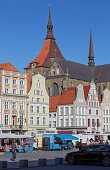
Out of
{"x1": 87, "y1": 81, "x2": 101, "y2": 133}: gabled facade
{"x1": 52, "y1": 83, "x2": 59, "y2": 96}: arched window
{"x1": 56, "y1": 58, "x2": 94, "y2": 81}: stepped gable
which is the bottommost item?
{"x1": 87, "y1": 81, "x2": 101, "y2": 133}: gabled facade

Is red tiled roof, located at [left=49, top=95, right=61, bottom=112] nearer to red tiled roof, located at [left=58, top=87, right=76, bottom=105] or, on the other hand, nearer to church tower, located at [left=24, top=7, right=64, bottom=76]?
red tiled roof, located at [left=58, top=87, right=76, bottom=105]

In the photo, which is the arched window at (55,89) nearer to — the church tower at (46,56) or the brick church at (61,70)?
the brick church at (61,70)

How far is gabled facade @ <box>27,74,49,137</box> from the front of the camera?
65938 millimetres

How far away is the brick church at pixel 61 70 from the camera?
104438mm

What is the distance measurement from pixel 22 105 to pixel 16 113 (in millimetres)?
2184

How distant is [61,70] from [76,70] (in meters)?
8.54

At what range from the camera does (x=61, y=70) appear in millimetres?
105250

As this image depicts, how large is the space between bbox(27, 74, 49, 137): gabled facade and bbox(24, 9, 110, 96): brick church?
31293mm

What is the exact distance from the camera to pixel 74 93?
75.4 meters

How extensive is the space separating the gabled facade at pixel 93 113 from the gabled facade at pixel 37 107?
11502mm

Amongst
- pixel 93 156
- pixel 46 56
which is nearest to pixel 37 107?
pixel 93 156

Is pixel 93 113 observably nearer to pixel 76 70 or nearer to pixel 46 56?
pixel 76 70

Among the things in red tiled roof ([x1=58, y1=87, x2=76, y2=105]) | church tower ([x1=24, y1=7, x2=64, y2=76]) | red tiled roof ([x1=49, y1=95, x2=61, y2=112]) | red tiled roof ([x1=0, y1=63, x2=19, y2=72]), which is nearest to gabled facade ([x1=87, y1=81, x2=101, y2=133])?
red tiled roof ([x1=58, y1=87, x2=76, y2=105])

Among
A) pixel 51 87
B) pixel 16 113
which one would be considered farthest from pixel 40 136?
pixel 51 87
